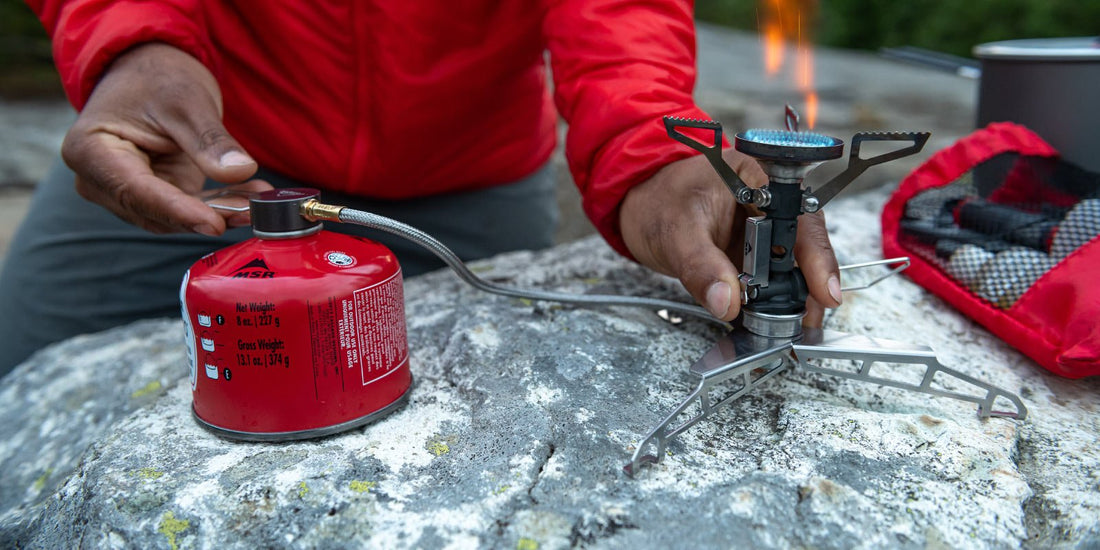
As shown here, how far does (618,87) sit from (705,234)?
360mm

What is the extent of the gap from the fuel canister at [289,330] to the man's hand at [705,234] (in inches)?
17.6

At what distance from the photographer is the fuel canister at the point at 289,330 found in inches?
41.3

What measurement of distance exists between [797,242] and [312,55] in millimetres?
1136

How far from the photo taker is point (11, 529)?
45.6 inches

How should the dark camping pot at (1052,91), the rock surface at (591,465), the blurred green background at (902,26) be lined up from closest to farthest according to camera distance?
the rock surface at (591,465), the dark camping pot at (1052,91), the blurred green background at (902,26)

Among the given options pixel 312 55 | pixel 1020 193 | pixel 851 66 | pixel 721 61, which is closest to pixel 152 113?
pixel 312 55

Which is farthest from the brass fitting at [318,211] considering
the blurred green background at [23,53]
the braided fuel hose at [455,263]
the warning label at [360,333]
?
the blurred green background at [23,53]

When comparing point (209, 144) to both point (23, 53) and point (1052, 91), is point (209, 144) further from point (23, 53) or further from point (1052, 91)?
point (23, 53)

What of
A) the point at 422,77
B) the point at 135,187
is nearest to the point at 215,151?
the point at 135,187

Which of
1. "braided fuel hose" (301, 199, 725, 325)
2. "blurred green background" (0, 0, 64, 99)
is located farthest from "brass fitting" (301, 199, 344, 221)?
"blurred green background" (0, 0, 64, 99)

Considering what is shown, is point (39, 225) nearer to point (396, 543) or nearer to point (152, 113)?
point (152, 113)

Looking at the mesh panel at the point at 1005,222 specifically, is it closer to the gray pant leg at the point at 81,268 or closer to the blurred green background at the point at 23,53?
the gray pant leg at the point at 81,268

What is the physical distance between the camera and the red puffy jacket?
142 cm

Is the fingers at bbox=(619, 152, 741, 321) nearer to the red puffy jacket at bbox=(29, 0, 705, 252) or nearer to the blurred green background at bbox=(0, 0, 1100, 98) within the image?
the red puffy jacket at bbox=(29, 0, 705, 252)
